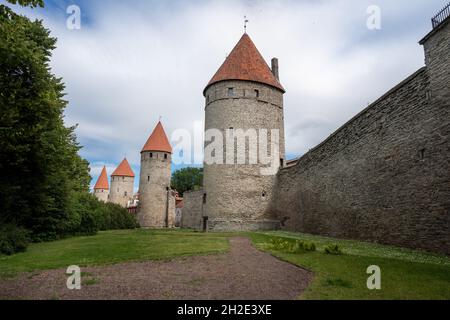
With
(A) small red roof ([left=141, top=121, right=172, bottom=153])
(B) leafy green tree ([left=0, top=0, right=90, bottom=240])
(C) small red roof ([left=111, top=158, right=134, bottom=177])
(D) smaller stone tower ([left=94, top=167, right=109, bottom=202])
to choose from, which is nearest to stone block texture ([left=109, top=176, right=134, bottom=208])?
(C) small red roof ([left=111, top=158, right=134, bottom=177])

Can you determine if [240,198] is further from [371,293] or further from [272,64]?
[371,293]

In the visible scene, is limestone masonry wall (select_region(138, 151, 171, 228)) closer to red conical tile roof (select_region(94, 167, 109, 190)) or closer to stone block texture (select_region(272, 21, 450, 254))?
red conical tile roof (select_region(94, 167, 109, 190))

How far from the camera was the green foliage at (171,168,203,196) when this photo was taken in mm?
61153

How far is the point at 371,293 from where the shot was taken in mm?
4699

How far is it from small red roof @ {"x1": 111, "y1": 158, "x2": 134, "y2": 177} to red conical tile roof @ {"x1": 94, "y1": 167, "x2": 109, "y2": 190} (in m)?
9.85

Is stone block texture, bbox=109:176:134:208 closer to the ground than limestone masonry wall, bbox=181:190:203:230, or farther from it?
farther from it

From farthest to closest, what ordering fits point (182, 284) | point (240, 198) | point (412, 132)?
point (240, 198) < point (412, 132) < point (182, 284)

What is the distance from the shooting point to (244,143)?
73.5 feet

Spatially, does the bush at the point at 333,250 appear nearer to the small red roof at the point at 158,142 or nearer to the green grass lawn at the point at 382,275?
the green grass lawn at the point at 382,275

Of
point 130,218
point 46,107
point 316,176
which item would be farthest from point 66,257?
point 130,218

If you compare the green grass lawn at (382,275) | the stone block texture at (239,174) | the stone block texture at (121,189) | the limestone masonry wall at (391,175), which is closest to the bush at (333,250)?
the green grass lawn at (382,275)

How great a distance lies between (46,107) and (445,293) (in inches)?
522

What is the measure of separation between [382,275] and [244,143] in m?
17.0

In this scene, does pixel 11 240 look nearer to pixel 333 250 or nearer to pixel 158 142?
pixel 333 250
